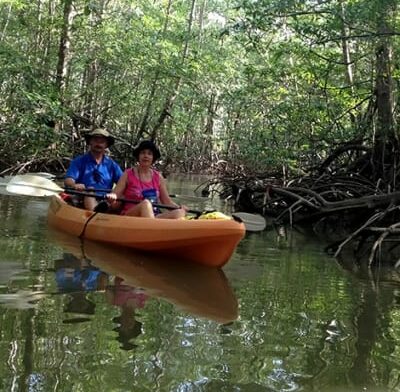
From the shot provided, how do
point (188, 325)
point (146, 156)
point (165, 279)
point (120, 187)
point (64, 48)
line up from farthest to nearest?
point (64, 48) < point (120, 187) < point (146, 156) < point (165, 279) < point (188, 325)

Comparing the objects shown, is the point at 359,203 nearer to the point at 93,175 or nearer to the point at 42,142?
the point at 93,175

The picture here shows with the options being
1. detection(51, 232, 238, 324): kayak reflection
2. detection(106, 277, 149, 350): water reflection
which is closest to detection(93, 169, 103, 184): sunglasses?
detection(51, 232, 238, 324): kayak reflection

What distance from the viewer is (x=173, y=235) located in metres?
4.98

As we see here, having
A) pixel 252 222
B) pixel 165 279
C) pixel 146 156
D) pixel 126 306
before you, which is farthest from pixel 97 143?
pixel 126 306

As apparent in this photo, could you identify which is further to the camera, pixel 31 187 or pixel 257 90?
pixel 257 90

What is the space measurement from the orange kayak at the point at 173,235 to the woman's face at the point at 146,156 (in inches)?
23.9

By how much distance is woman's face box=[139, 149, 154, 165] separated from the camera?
18.8 ft

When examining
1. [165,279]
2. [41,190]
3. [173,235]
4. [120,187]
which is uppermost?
[120,187]

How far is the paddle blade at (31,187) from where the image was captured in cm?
589

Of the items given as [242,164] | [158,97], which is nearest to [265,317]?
[242,164]

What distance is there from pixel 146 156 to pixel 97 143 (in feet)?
3.61

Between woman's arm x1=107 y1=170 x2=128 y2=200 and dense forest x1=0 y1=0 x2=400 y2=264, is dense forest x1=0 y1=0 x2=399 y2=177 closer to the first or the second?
dense forest x1=0 y1=0 x2=400 y2=264

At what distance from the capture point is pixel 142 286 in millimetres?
4035

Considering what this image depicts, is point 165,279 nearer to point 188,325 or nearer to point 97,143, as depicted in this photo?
point 188,325
